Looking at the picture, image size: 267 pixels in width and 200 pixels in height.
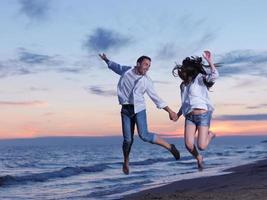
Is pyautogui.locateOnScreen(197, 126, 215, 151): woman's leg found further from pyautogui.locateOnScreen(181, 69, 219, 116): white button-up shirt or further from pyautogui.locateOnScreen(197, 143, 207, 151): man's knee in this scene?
pyautogui.locateOnScreen(181, 69, 219, 116): white button-up shirt

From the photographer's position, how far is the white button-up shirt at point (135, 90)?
11.2 metres

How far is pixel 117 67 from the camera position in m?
11.6

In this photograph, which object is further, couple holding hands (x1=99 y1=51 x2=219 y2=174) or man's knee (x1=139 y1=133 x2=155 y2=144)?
man's knee (x1=139 y1=133 x2=155 y2=144)

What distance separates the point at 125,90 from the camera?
11336 millimetres

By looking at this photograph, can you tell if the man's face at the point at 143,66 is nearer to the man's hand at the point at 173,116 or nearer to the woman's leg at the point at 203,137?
the man's hand at the point at 173,116

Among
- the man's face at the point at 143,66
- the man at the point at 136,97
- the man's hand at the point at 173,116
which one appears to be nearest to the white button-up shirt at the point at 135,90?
the man at the point at 136,97

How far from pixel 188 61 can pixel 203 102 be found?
2.92 feet

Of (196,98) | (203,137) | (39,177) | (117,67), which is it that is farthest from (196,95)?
(39,177)

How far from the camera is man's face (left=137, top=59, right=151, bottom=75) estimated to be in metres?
11.1

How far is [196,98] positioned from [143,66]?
1.24 m

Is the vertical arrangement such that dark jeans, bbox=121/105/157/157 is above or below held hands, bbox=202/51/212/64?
below

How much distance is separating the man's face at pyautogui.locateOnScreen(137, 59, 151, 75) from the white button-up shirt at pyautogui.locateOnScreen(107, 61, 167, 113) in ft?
0.34

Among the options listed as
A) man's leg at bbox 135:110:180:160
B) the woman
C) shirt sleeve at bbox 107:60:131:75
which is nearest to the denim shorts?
the woman

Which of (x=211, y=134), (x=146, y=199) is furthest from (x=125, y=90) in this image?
(x=146, y=199)
